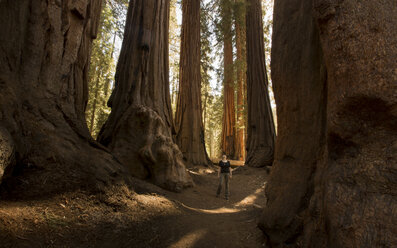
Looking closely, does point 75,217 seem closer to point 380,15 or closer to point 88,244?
point 88,244

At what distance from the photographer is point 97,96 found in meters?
15.1

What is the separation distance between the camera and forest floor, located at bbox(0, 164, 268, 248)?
77.4 inches

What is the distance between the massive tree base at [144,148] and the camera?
15.7ft

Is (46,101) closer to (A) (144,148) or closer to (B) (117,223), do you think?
(B) (117,223)

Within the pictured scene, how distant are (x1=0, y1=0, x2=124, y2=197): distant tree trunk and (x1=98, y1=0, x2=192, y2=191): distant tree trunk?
4.40 feet

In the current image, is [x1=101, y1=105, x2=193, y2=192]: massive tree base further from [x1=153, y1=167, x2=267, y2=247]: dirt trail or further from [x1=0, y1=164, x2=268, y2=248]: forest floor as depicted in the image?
[x1=0, y1=164, x2=268, y2=248]: forest floor

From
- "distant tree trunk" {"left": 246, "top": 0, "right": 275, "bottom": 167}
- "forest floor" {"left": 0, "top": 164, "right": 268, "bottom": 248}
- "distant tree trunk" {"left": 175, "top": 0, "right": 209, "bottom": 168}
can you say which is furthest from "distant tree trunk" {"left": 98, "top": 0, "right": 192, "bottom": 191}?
"distant tree trunk" {"left": 246, "top": 0, "right": 275, "bottom": 167}

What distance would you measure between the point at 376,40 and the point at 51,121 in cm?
349

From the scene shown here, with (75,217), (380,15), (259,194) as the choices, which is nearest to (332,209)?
(380,15)

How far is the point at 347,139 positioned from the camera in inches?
73.1

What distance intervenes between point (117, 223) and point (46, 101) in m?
1.83

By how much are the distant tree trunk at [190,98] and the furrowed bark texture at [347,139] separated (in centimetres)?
645

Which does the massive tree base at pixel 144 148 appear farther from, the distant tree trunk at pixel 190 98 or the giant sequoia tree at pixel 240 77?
the giant sequoia tree at pixel 240 77

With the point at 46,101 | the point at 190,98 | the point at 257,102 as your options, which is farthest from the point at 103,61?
the point at 46,101
